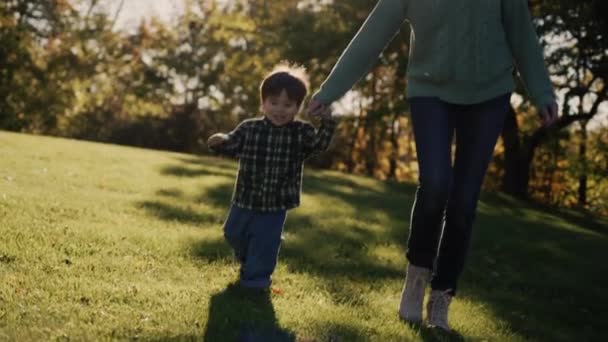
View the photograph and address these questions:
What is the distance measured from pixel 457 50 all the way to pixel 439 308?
1.46 m

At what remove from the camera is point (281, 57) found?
19469 millimetres

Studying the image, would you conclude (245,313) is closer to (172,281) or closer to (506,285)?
(172,281)

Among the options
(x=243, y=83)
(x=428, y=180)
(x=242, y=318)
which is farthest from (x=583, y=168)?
(x=242, y=318)

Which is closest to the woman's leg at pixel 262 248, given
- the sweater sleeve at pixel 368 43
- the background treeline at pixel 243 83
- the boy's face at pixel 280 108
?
the boy's face at pixel 280 108

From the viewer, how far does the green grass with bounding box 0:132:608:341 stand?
10.8 feet

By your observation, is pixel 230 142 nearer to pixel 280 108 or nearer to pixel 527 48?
pixel 280 108

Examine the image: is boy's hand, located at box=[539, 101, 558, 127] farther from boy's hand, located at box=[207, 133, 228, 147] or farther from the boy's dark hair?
boy's hand, located at box=[207, 133, 228, 147]

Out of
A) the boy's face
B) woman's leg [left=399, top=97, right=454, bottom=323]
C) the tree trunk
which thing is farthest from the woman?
the tree trunk

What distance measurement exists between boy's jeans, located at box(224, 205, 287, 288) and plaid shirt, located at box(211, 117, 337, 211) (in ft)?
0.25

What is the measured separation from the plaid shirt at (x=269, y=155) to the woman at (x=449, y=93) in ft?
1.64

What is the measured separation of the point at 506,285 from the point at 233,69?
23723 millimetres

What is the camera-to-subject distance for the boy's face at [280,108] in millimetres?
4051

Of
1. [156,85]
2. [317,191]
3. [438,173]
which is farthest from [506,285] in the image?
[156,85]

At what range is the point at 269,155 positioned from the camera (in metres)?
4.12
